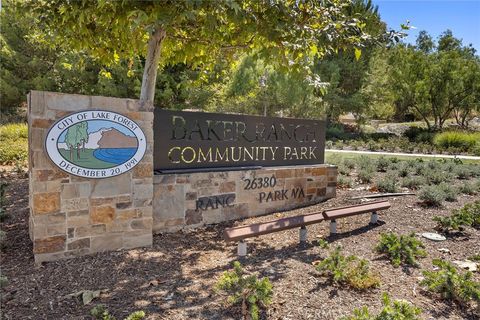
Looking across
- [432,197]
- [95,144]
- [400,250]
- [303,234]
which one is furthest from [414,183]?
[95,144]

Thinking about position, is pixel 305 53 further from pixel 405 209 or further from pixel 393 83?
pixel 393 83

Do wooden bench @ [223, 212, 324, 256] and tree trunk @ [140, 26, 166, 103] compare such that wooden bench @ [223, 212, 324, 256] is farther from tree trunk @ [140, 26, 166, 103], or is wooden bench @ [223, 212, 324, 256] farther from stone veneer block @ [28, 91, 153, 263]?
tree trunk @ [140, 26, 166, 103]

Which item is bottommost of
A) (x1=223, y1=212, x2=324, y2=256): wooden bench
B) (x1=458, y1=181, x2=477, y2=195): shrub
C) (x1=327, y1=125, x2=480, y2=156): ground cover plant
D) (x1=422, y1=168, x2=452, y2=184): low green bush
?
(x1=223, y1=212, x2=324, y2=256): wooden bench

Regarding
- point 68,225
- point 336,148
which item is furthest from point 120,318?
point 336,148

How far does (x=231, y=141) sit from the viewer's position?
4969mm

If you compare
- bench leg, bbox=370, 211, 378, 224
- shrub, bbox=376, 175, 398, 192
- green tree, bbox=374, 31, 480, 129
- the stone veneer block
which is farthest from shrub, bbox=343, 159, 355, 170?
green tree, bbox=374, 31, 480, 129

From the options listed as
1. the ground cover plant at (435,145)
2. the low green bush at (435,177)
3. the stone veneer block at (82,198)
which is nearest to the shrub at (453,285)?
the stone veneer block at (82,198)

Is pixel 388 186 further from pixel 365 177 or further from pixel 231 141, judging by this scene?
pixel 231 141

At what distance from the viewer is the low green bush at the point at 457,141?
1562 centimetres

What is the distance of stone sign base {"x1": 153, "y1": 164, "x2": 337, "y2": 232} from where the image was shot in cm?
433

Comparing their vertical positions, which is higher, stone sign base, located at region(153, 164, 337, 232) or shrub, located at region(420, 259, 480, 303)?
stone sign base, located at region(153, 164, 337, 232)

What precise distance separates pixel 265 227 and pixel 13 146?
769 cm

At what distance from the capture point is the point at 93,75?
533 inches

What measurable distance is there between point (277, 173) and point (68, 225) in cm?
301
